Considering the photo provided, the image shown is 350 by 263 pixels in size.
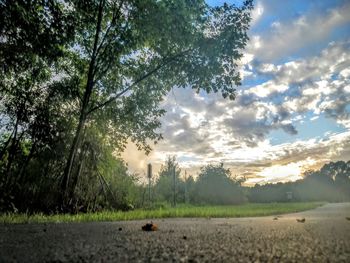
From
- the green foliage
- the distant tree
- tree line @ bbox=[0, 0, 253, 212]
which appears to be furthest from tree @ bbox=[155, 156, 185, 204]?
the green foliage

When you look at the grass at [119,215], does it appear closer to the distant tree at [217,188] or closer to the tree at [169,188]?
the tree at [169,188]

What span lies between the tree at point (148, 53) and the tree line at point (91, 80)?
0.14 feet

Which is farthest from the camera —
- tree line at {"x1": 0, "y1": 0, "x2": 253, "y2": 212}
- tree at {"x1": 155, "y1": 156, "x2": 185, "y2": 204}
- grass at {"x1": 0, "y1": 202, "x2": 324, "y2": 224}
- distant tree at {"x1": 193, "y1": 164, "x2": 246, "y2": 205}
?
distant tree at {"x1": 193, "y1": 164, "x2": 246, "y2": 205}

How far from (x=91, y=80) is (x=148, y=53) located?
133 inches

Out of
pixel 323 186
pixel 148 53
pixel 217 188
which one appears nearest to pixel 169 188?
pixel 217 188

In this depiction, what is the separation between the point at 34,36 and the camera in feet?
42.2

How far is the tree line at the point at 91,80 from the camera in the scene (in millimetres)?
13742

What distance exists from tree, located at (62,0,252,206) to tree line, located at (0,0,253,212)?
43mm

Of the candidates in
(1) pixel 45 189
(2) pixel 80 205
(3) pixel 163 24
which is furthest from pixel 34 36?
(2) pixel 80 205

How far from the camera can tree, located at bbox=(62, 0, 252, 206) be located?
1459cm

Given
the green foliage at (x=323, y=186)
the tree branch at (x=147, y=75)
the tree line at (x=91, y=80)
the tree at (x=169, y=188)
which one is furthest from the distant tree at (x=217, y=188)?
the green foliage at (x=323, y=186)

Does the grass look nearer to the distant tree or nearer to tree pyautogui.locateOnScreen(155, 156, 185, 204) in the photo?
tree pyautogui.locateOnScreen(155, 156, 185, 204)

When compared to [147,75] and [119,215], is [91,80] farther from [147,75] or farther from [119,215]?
[119,215]

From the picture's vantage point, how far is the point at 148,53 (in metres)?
17.8
